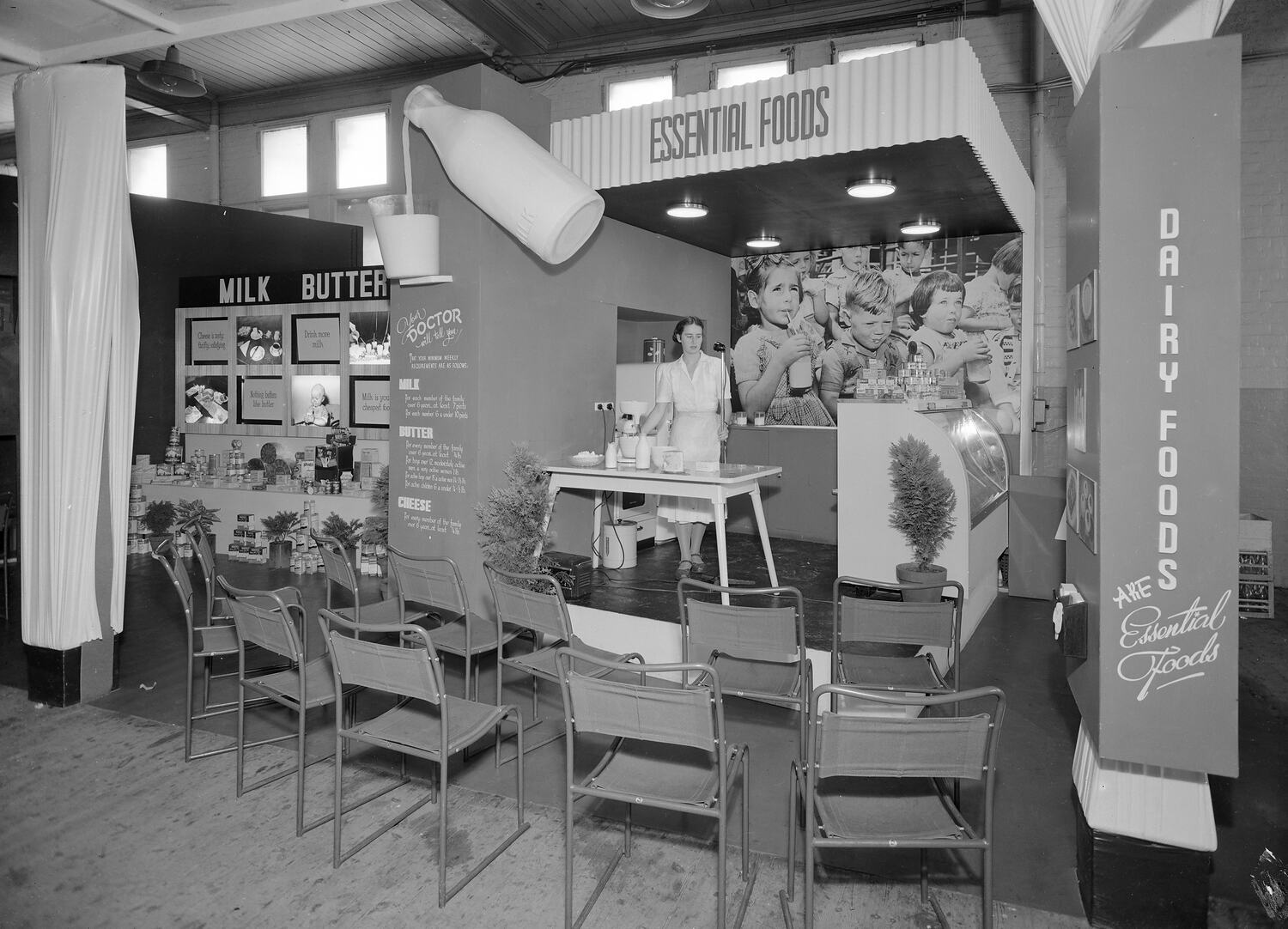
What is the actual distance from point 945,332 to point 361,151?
8.33 m

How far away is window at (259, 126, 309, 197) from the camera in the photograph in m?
12.5

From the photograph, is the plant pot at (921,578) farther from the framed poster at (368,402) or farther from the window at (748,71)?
the window at (748,71)

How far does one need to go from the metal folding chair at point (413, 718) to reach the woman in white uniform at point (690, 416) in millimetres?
3183

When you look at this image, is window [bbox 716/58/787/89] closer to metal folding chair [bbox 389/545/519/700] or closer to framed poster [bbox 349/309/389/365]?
framed poster [bbox 349/309/389/365]

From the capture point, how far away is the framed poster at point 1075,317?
304cm

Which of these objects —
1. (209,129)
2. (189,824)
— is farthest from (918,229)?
(209,129)

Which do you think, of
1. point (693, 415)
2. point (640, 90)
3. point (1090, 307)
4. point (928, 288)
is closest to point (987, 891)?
point (1090, 307)

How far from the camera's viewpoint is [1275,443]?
25.2 ft

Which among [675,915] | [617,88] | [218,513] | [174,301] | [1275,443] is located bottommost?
[675,915]

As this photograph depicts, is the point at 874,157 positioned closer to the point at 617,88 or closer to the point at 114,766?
the point at 114,766

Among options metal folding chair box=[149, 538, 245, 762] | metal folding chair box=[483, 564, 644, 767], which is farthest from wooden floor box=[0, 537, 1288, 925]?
metal folding chair box=[483, 564, 644, 767]

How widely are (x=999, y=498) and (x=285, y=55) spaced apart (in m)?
10.3

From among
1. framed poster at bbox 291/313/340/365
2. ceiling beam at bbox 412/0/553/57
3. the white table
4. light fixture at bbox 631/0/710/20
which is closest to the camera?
light fixture at bbox 631/0/710/20

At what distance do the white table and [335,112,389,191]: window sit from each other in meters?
7.56
